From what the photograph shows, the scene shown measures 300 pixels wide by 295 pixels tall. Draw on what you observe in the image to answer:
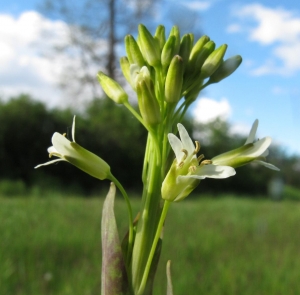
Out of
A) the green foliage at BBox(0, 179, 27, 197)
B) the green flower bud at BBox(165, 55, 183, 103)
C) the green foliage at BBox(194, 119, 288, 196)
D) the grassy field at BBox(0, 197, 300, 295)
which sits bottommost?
the grassy field at BBox(0, 197, 300, 295)

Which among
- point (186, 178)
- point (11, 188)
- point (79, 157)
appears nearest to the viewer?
point (186, 178)


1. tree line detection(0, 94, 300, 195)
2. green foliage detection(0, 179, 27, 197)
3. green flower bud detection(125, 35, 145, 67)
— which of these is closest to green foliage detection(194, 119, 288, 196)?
tree line detection(0, 94, 300, 195)

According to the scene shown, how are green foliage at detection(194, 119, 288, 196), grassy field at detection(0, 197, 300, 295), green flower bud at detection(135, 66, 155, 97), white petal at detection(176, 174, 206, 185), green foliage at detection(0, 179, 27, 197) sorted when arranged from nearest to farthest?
white petal at detection(176, 174, 206, 185) → green flower bud at detection(135, 66, 155, 97) → grassy field at detection(0, 197, 300, 295) → green foliage at detection(0, 179, 27, 197) → green foliage at detection(194, 119, 288, 196)

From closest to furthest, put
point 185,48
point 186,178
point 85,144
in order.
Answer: point 186,178 → point 185,48 → point 85,144

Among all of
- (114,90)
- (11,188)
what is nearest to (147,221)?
(114,90)

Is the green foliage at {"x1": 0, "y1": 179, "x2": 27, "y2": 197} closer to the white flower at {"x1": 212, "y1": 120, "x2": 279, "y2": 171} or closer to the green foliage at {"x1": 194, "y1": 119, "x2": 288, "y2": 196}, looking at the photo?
the green foliage at {"x1": 194, "y1": 119, "x2": 288, "y2": 196}

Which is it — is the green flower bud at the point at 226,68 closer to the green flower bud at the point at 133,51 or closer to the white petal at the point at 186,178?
the green flower bud at the point at 133,51

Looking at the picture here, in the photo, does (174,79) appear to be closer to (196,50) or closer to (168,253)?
(196,50)

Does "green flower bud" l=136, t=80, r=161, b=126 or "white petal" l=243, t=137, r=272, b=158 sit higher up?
"green flower bud" l=136, t=80, r=161, b=126
